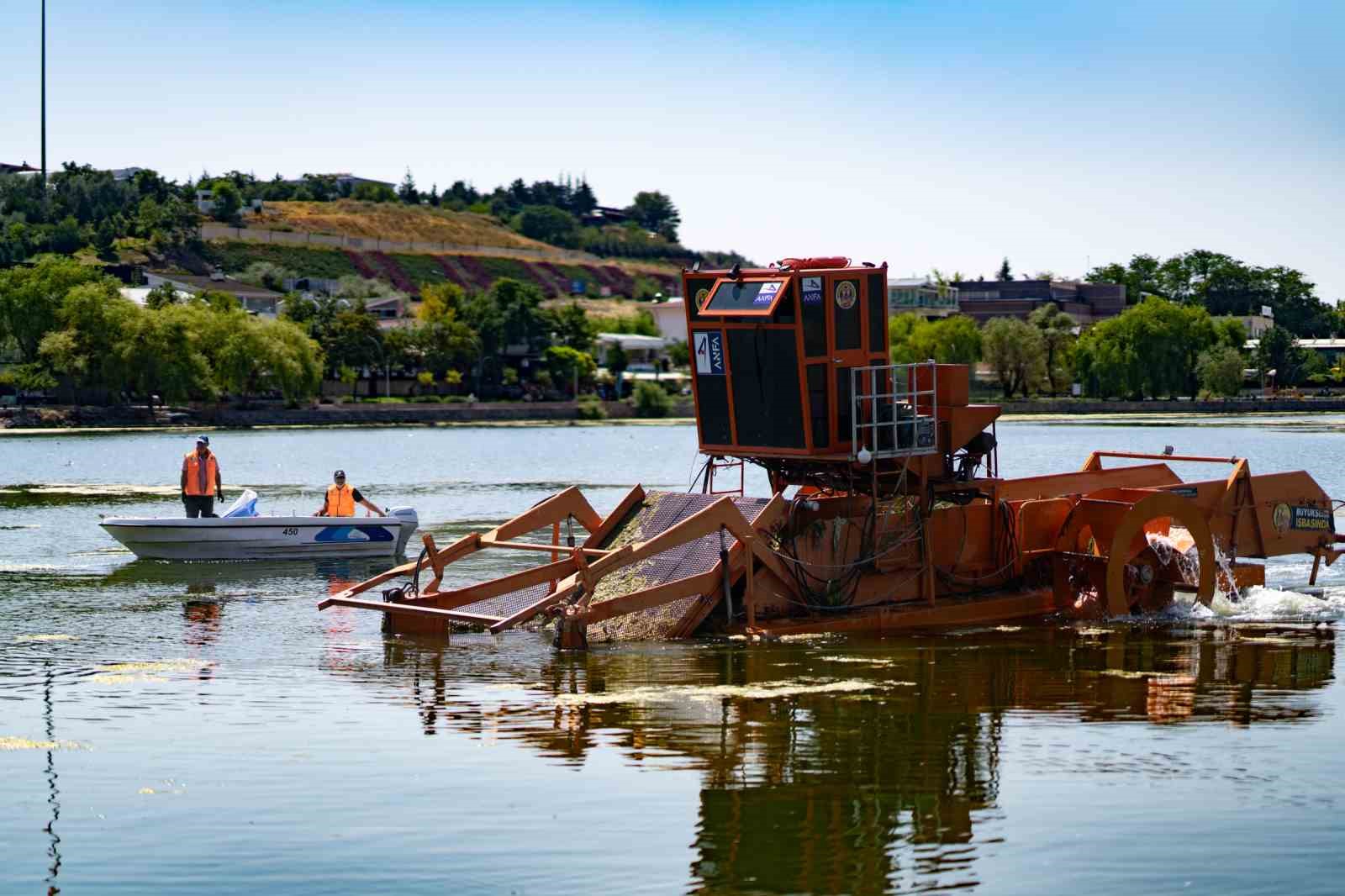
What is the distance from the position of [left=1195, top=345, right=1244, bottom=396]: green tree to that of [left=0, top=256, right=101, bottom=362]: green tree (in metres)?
93.1

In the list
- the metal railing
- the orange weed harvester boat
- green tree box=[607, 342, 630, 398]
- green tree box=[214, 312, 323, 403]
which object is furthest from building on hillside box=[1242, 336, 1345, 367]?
the metal railing

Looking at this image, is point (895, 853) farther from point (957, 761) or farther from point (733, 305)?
point (733, 305)

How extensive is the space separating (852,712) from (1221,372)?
140m

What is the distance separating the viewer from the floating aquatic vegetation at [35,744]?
1447 centimetres

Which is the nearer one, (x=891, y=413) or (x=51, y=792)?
(x=51, y=792)

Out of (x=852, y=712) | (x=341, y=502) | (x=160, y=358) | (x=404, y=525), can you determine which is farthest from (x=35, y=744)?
(x=160, y=358)

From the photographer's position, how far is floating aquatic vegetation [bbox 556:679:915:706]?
54.3ft

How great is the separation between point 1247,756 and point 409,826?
703 centimetres

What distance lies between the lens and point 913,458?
20.7 meters

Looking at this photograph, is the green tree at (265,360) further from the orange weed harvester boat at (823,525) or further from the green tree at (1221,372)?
the orange weed harvester boat at (823,525)

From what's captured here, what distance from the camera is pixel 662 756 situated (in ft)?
46.9

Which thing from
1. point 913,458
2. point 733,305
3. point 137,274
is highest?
point 137,274

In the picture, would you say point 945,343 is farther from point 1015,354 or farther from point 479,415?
point 479,415

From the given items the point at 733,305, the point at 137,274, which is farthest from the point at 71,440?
the point at 733,305
